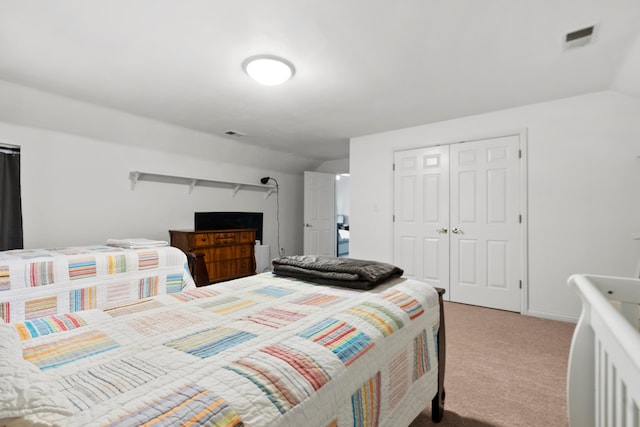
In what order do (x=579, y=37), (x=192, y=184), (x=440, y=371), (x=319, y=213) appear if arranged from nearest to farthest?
(x=440, y=371)
(x=579, y=37)
(x=192, y=184)
(x=319, y=213)

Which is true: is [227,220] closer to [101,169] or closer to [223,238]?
[223,238]

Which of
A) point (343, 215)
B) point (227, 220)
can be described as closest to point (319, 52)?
point (227, 220)

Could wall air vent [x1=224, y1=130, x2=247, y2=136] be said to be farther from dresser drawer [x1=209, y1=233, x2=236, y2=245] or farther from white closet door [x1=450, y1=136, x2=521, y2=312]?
white closet door [x1=450, y1=136, x2=521, y2=312]

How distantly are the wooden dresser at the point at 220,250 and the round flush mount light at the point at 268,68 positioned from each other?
7.66 feet

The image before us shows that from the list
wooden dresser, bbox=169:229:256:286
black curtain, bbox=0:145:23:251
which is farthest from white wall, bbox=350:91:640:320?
black curtain, bbox=0:145:23:251

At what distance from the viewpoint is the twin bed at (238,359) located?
1.96 feet

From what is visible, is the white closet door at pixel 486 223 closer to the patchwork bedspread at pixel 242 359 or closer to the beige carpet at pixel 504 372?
the beige carpet at pixel 504 372

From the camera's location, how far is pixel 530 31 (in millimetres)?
2012

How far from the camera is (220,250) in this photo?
14.4 feet

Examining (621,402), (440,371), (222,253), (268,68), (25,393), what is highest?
(268,68)

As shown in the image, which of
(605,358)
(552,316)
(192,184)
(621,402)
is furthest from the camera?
(192,184)

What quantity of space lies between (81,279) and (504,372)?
306 centimetres

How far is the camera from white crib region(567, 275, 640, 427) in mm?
628

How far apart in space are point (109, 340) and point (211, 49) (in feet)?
6.64
